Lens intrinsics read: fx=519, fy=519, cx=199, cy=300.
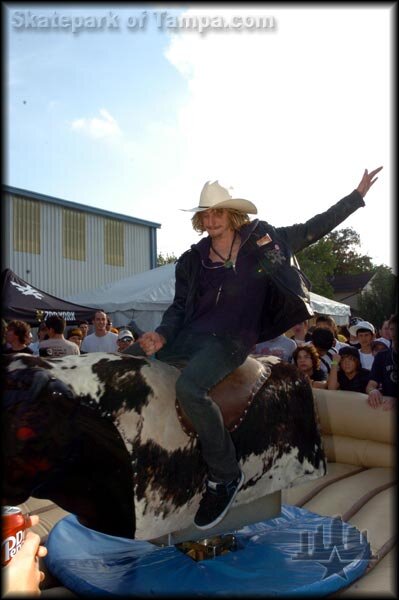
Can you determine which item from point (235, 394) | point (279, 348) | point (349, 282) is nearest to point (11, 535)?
point (235, 394)

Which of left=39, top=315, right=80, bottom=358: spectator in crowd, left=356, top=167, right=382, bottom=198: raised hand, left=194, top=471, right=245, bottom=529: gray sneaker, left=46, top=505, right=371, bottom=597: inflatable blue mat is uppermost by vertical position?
left=356, top=167, right=382, bottom=198: raised hand

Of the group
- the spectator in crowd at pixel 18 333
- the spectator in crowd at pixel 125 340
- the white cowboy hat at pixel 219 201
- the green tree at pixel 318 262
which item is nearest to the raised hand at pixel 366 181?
the white cowboy hat at pixel 219 201

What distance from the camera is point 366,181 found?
2.70 m

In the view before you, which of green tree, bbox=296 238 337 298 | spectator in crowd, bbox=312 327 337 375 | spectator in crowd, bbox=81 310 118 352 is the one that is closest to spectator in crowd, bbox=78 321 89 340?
spectator in crowd, bbox=81 310 118 352

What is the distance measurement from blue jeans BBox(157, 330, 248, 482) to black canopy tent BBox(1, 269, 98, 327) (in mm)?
6197

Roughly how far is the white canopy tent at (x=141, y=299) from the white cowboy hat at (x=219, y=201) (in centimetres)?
870

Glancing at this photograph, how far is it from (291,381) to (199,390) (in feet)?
→ 2.83

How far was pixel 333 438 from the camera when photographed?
4180mm

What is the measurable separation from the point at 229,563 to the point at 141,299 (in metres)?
9.07

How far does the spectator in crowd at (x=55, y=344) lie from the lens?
502cm

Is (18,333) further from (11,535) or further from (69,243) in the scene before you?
(69,243)

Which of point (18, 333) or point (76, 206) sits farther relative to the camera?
point (76, 206)

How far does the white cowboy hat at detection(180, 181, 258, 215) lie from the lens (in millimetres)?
2600

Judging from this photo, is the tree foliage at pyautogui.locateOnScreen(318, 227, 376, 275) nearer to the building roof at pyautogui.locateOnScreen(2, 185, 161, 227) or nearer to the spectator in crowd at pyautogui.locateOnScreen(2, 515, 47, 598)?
the building roof at pyautogui.locateOnScreen(2, 185, 161, 227)
